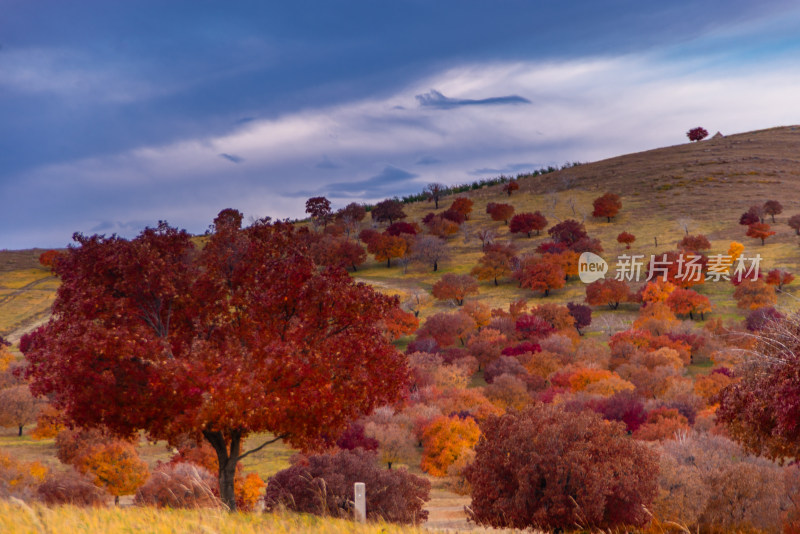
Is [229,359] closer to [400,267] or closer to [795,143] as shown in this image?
[400,267]

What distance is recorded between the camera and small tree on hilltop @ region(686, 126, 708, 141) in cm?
16238

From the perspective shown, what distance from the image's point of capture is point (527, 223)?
104 meters

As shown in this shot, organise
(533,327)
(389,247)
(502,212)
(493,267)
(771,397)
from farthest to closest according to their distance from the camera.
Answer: (502,212), (389,247), (493,267), (533,327), (771,397)

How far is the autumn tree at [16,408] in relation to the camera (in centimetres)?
5091

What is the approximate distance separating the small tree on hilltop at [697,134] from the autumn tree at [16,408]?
159m

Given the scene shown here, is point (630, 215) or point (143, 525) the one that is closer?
point (143, 525)

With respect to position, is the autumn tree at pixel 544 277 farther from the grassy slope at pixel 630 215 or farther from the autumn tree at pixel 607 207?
the autumn tree at pixel 607 207

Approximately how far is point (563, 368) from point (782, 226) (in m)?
60.0

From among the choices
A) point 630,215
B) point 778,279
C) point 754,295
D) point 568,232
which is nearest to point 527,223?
point 568,232

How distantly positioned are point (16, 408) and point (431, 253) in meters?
57.3

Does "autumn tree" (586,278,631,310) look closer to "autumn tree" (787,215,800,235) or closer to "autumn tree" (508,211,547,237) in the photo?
"autumn tree" (508,211,547,237)

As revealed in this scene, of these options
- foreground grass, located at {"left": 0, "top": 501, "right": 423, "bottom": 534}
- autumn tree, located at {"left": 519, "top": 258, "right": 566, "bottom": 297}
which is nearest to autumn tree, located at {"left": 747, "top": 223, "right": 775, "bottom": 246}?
autumn tree, located at {"left": 519, "top": 258, "right": 566, "bottom": 297}

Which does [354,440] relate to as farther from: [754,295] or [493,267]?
[493,267]

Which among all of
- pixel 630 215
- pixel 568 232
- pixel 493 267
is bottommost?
pixel 493 267
